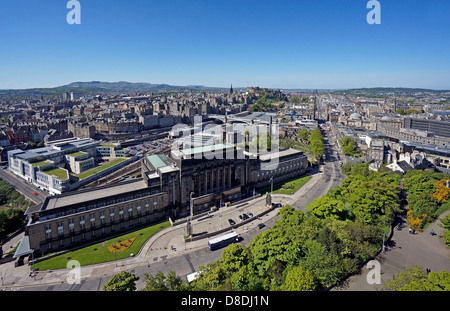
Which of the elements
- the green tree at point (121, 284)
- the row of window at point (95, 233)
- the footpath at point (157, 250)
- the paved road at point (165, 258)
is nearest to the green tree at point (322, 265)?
the paved road at point (165, 258)

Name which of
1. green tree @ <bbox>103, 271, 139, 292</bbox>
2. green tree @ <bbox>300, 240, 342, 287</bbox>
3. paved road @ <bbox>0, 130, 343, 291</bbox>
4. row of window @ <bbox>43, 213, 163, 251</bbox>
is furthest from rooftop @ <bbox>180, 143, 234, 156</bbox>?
green tree @ <bbox>300, 240, 342, 287</bbox>

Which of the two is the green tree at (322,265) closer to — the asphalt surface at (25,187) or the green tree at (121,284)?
the green tree at (121,284)

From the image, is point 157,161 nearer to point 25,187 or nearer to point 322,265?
point 25,187

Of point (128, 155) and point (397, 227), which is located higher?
point (128, 155)

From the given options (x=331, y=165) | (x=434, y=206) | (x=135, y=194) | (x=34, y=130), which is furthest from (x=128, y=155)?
(x=434, y=206)

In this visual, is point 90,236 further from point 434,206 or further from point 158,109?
point 158,109
